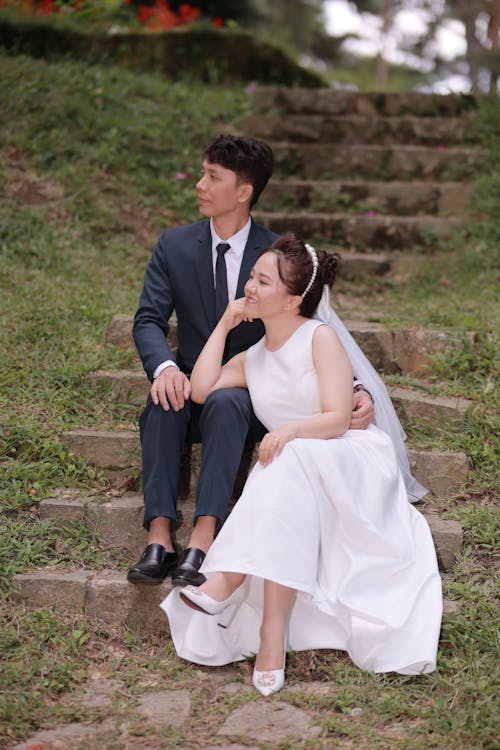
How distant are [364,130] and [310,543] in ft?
18.2

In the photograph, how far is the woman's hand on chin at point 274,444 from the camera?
319 centimetres

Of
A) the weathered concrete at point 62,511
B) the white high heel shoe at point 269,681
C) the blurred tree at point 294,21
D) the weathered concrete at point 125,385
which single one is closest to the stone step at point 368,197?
the weathered concrete at point 125,385

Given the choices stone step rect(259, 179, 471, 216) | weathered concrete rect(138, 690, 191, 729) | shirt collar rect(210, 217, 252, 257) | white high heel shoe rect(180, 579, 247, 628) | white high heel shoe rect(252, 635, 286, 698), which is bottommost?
weathered concrete rect(138, 690, 191, 729)

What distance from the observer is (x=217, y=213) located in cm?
396

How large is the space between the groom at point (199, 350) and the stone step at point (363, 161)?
3.62 metres

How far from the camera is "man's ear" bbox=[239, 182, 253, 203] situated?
13.0 ft

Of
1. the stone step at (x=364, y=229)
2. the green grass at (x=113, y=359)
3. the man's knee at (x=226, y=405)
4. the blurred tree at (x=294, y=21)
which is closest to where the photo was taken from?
the green grass at (x=113, y=359)

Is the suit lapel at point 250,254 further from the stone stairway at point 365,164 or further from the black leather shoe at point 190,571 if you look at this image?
the stone stairway at point 365,164

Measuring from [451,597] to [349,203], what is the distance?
14.9 feet

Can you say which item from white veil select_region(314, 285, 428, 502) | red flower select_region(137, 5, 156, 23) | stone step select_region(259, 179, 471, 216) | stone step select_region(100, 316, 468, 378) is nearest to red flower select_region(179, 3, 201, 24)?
red flower select_region(137, 5, 156, 23)

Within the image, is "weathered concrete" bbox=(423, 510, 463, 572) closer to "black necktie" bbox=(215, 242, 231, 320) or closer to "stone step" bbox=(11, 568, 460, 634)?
"stone step" bbox=(11, 568, 460, 634)

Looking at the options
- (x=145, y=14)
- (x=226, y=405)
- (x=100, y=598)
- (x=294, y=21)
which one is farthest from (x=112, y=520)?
(x=294, y=21)

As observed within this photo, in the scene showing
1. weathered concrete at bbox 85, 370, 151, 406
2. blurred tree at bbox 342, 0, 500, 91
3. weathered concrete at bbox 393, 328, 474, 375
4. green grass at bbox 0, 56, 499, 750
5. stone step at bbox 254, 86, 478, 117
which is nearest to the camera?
green grass at bbox 0, 56, 499, 750

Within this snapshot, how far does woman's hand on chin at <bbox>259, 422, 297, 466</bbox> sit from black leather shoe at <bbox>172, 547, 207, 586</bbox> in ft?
1.43
